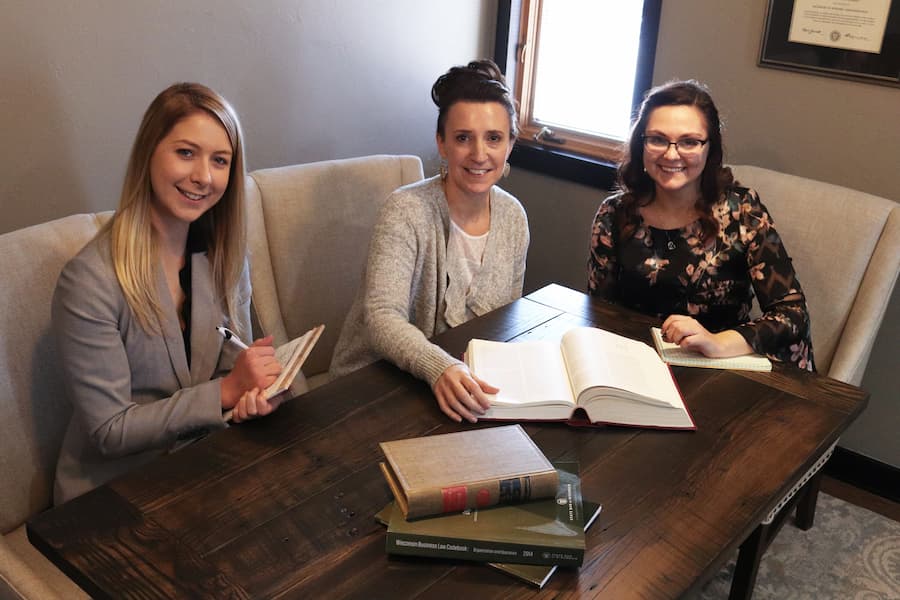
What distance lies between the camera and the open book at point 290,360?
4.33ft

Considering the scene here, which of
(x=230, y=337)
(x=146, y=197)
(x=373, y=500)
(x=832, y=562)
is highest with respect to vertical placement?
(x=146, y=197)

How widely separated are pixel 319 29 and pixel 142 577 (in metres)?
1.81

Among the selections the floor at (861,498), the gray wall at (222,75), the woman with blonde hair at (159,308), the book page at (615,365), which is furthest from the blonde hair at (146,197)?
the floor at (861,498)

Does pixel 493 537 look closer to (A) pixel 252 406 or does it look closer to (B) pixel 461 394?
(B) pixel 461 394

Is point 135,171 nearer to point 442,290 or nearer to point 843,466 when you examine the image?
point 442,290

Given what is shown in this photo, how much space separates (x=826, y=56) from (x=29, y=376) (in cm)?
206

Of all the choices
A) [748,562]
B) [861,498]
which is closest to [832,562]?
[861,498]

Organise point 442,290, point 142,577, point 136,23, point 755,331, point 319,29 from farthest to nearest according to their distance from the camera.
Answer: point 319,29 < point 136,23 < point 442,290 < point 755,331 < point 142,577

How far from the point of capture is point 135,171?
1404mm

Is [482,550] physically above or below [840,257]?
below

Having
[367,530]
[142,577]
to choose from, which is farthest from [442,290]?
[142,577]

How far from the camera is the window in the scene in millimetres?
2715

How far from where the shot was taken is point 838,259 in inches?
78.1

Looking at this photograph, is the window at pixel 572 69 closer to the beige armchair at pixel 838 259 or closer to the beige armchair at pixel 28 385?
the beige armchair at pixel 838 259
